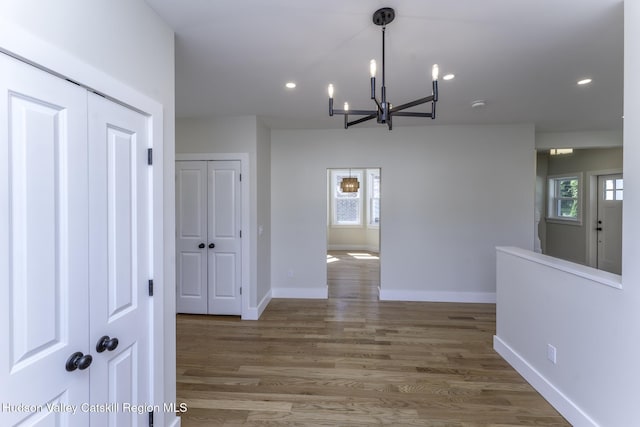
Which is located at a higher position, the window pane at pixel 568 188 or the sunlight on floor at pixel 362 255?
the window pane at pixel 568 188

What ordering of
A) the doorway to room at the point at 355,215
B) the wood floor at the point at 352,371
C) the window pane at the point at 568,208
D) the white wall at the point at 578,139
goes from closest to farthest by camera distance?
the wood floor at the point at 352,371 < the white wall at the point at 578,139 < the window pane at the point at 568,208 < the doorway to room at the point at 355,215

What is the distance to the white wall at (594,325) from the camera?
5.11 ft

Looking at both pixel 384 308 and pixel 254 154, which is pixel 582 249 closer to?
pixel 384 308

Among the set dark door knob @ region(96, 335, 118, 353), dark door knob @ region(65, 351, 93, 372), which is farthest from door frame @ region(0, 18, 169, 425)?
dark door knob @ region(65, 351, 93, 372)

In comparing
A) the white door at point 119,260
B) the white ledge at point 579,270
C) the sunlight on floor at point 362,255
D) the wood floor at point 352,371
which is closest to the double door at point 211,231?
the wood floor at point 352,371

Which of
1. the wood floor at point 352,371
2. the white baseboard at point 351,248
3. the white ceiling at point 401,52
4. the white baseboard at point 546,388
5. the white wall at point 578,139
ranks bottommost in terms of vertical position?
the wood floor at point 352,371

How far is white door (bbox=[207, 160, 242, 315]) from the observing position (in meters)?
3.85

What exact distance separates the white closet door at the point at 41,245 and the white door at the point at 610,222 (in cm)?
753

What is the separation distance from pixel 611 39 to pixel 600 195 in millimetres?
5031

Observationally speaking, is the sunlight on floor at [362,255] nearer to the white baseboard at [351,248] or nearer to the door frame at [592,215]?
the white baseboard at [351,248]

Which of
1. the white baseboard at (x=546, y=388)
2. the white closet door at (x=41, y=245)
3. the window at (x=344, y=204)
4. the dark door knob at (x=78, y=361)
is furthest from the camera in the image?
the window at (x=344, y=204)

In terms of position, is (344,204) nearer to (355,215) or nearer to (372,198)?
(355,215)

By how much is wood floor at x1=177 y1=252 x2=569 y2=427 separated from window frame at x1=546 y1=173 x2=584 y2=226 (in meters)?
3.75

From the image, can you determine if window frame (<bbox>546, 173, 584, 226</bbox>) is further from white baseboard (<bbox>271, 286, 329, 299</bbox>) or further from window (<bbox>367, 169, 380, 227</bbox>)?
white baseboard (<bbox>271, 286, 329, 299</bbox>)
